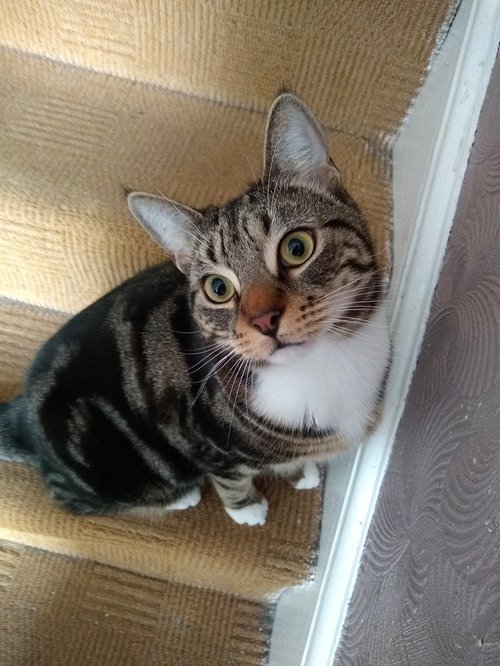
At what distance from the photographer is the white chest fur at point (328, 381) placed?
898 mm

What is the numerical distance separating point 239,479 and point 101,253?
0.57m

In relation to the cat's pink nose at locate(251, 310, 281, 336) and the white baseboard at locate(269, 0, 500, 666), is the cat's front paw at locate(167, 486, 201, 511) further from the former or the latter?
the cat's pink nose at locate(251, 310, 281, 336)

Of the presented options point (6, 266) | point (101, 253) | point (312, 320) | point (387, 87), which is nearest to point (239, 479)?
point (312, 320)

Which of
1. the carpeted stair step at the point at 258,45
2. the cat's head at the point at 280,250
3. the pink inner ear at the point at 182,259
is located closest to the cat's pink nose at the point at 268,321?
the cat's head at the point at 280,250

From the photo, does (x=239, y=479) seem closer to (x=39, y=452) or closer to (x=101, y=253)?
(x=39, y=452)

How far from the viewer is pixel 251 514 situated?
1199 mm

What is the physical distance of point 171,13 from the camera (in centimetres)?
130

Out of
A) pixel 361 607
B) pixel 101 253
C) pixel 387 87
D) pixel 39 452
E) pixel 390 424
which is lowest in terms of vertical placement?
pixel 361 607

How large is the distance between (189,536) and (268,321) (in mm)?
623

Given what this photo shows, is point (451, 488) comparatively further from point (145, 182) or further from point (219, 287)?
point (145, 182)

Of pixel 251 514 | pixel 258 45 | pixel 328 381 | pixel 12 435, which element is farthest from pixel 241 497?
pixel 258 45

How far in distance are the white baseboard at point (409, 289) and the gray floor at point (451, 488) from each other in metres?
0.03

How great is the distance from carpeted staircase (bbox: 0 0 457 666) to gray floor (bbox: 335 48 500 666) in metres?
0.30

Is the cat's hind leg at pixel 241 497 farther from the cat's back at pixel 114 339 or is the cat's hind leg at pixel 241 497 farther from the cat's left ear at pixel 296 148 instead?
the cat's left ear at pixel 296 148
